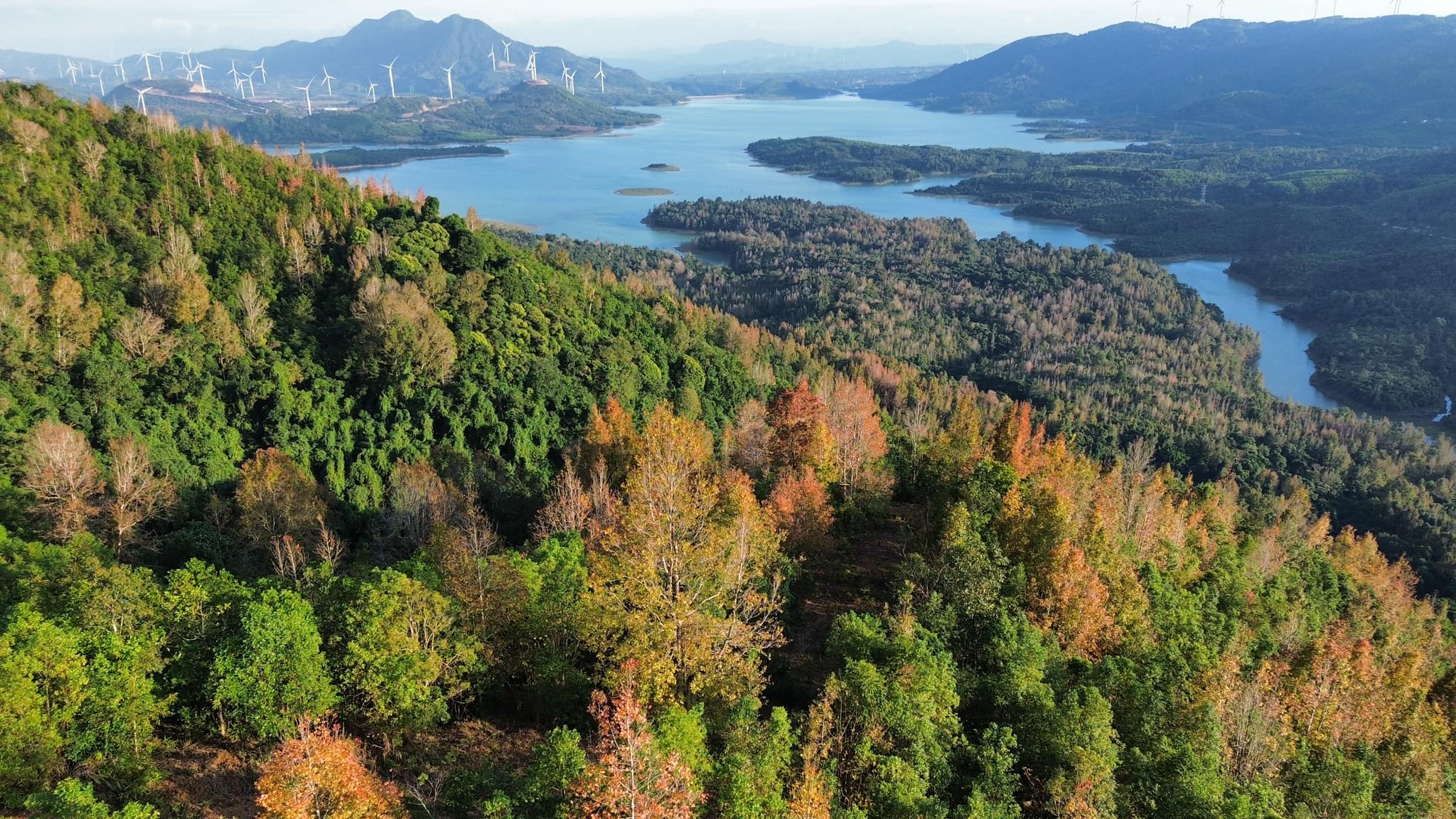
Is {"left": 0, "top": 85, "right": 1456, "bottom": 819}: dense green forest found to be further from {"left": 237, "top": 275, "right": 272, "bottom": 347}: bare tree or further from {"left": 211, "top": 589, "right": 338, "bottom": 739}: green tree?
{"left": 237, "top": 275, "right": 272, "bottom": 347}: bare tree

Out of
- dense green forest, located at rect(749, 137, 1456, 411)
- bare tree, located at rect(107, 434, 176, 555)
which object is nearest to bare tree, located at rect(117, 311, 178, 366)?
bare tree, located at rect(107, 434, 176, 555)

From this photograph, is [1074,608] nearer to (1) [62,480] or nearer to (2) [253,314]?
(1) [62,480]

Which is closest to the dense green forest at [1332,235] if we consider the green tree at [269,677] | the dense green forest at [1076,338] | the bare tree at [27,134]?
the dense green forest at [1076,338]

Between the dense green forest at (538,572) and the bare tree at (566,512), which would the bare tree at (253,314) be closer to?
the dense green forest at (538,572)

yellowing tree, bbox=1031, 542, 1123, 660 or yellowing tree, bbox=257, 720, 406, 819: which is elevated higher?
yellowing tree, bbox=257, 720, 406, 819

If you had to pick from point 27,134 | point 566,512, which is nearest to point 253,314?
point 27,134

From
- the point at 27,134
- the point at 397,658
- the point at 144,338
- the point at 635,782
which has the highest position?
the point at 27,134
